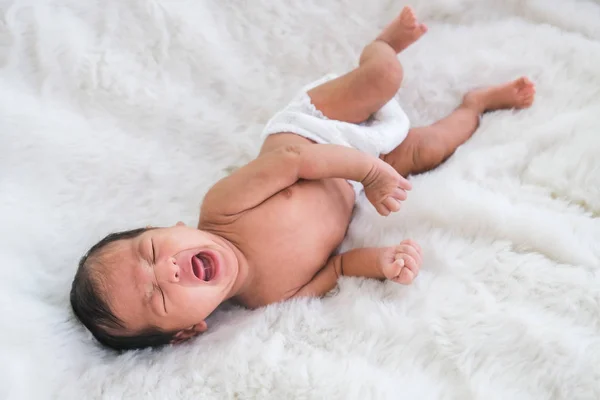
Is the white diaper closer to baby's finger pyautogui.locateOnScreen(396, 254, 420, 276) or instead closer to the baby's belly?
the baby's belly

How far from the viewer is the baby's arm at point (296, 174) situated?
0.96m

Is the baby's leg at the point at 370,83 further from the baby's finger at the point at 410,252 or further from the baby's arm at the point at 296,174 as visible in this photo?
the baby's finger at the point at 410,252

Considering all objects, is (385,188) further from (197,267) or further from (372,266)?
(197,267)

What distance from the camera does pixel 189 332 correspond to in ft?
2.99

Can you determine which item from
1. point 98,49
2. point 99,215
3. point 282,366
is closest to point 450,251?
point 282,366

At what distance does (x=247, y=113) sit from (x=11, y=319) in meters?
0.69

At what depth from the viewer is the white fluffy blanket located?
75 cm

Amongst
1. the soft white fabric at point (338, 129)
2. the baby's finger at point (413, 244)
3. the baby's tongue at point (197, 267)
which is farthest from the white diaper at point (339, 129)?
the baby's tongue at point (197, 267)

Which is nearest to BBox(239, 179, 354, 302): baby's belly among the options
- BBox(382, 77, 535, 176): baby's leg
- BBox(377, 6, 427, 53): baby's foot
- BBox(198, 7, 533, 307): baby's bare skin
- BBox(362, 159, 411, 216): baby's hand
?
BBox(198, 7, 533, 307): baby's bare skin

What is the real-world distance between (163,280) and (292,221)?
0.89 ft

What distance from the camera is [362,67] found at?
3.53ft

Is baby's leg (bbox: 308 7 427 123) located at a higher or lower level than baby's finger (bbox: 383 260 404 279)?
higher

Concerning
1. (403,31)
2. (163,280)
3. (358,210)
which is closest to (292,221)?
(358,210)

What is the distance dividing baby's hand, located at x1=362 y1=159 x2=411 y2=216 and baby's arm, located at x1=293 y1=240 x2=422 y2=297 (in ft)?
0.25
